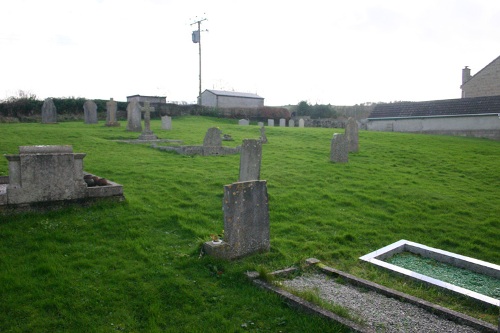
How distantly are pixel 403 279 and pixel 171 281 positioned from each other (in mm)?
3645

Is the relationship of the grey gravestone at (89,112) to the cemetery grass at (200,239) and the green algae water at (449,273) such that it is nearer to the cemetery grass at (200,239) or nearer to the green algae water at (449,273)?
the cemetery grass at (200,239)

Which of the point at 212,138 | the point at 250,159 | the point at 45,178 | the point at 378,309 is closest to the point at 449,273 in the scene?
the point at 378,309

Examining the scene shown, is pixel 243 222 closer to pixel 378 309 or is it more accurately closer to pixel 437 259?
pixel 378 309

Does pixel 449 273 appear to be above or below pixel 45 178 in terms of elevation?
below

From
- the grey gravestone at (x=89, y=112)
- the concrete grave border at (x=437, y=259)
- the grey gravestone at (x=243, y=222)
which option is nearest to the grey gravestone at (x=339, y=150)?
the concrete grave border at (x=437, y=259)

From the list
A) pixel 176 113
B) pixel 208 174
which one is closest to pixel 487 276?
pixel 208 174

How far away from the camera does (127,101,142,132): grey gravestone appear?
75.7 ft

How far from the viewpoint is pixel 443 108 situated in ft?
117

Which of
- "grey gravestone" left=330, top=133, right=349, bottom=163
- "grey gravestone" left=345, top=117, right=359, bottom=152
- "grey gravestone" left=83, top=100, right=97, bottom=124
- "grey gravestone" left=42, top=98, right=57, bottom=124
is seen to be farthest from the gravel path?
"grey gravestone" left=42, top=98, right=57, bottom=124

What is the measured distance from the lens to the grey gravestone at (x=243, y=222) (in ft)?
20.6

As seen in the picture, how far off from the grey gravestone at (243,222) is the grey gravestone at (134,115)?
18.1 meters

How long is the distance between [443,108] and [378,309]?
35.1m

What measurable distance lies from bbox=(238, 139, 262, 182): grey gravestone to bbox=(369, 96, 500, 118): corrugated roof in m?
29.1

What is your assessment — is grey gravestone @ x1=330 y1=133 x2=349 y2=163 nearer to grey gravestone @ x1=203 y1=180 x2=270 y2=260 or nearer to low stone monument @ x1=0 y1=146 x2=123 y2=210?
grey gravestone @ x1=203 y1=180 x2=270 y2=260
